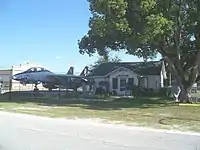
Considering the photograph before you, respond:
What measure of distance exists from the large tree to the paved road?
40.8 ft

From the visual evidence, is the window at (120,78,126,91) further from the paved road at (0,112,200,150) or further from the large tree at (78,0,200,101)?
the paved road at (0,112,200,150)

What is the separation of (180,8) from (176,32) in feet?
7.53

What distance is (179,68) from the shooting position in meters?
34.9

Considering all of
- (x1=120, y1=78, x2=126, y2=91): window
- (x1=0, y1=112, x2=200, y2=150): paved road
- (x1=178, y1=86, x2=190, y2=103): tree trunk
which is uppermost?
(x1=120, y1=78, x2=126, y2=91): window

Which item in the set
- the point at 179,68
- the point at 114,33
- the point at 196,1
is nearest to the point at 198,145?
the point at 114,33

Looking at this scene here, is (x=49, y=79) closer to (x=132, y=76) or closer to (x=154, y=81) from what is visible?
(x=132, y=76)

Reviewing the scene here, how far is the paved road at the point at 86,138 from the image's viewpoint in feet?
36.0

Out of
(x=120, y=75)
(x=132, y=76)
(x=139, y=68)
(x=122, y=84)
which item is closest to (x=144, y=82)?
(x=132, y=76)

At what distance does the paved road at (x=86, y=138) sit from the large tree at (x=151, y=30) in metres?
12.4

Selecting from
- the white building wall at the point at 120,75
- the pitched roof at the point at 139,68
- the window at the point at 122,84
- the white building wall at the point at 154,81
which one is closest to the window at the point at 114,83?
the white building wall at the point at 120,75

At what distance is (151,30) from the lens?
27531 millimetres

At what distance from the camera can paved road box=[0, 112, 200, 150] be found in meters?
11.0

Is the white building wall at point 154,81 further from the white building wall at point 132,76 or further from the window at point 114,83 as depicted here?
the window at point 114,83

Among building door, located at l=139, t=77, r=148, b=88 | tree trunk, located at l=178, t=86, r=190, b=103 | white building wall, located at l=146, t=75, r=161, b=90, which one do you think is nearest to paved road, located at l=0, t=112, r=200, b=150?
tree trunk, located at l=178, t=86, r=190, b=103
